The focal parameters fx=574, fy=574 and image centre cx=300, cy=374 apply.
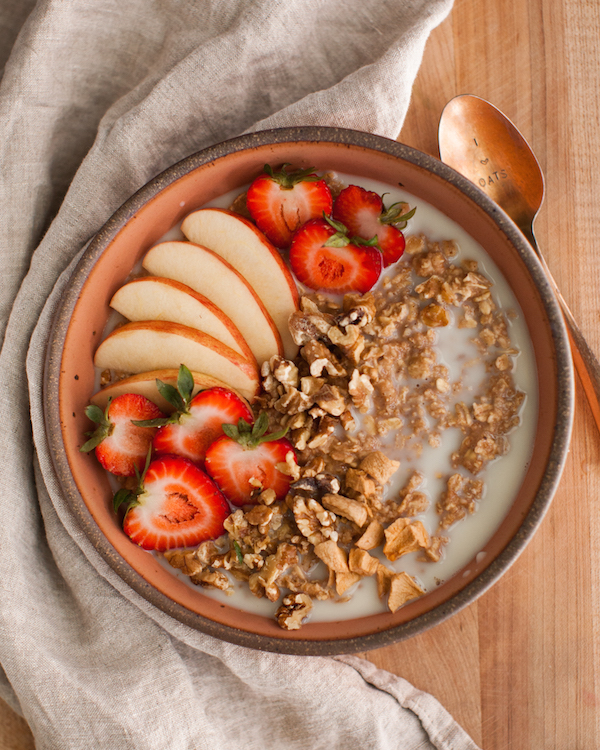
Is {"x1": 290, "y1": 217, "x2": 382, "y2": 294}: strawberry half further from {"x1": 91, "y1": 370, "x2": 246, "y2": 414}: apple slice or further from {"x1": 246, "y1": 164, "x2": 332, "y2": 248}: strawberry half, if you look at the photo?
{"x1": 91, "y1": 370, "x2": 246, "y2": 414}: apple slice

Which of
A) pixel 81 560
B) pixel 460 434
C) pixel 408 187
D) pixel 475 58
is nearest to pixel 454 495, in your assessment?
pixel 460 434

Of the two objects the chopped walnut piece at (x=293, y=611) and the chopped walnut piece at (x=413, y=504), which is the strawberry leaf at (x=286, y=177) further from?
the chopped walnut piece at (x=293, y=611)

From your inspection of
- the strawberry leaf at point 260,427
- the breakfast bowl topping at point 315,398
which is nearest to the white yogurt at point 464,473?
the breakfast bowl topping at point 315,398

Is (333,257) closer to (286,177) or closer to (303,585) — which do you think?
(286,177)

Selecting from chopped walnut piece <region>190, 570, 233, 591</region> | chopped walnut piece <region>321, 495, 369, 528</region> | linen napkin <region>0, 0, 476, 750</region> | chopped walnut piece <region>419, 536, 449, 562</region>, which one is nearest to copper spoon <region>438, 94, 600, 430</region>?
linen napkin <region>0, 0, 476, 750</region>

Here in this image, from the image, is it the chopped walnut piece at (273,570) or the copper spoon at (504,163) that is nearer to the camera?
the chopped walnut piece at (273,570)

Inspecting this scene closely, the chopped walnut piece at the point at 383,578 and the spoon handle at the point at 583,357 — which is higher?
the spoon handle at the point at 583,357
